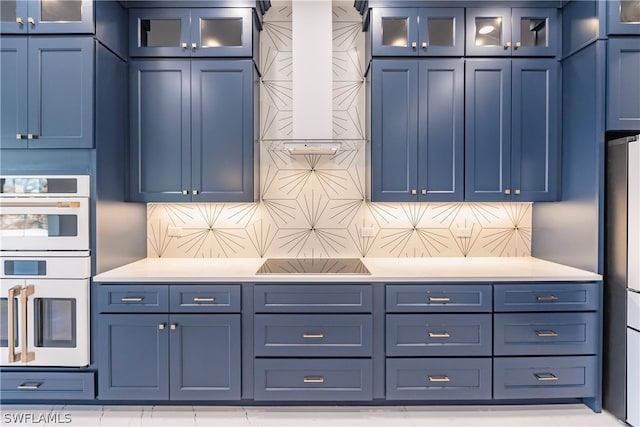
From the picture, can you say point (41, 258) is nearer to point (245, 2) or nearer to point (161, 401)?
point (161, 401)

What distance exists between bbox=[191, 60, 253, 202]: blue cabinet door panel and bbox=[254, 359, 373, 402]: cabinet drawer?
1128mm

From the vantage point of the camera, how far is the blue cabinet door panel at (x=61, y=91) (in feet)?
6.66

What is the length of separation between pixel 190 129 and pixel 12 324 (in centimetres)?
155

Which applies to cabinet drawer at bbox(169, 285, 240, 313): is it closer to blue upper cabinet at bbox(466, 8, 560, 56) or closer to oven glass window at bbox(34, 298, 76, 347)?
oven glass window at bbox(34, 298, 76, 347)

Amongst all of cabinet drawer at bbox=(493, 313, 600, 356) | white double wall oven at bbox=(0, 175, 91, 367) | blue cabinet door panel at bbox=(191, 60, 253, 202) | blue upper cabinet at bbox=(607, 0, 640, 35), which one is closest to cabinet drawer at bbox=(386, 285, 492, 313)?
cabinet drawer at bbox=(493, 313, 600, 356)

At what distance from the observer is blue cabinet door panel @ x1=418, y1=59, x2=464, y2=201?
92.7 inches

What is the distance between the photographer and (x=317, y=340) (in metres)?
2.05

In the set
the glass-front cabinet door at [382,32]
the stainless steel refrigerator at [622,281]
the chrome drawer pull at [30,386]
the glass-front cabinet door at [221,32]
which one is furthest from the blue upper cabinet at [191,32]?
the stainless steel refrigerator at [622,281]

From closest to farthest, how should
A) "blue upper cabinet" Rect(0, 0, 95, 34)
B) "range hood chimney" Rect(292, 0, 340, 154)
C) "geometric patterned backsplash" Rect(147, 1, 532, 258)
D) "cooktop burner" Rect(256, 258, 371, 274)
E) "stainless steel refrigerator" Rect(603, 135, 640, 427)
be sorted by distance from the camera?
"stainless steel refrigerator" Rect(603, 135, 640, 427)
"blue upper cabinet" Rect(0, 0, 95, 34)
"cooktop burner" Rect(256, 258, 371, 274)
"range hood chimney" Rect(292, 0, 340, 154)
"geometric patterned backsplash" Rect(147, 1, 532, 258)

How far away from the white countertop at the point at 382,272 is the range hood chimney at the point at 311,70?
0.88 meters

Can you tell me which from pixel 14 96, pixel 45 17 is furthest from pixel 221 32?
pixel 14 96

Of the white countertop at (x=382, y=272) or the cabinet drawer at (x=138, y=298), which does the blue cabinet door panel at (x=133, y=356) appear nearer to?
the cabinet drawer at (x=138, y=298)

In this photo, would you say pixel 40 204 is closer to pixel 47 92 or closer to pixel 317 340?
pixel 47 92
